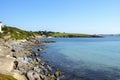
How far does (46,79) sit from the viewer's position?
40250mm

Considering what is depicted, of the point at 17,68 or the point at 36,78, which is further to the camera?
the point at 17,68

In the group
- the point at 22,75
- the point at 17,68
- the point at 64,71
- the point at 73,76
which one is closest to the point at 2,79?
the point at 22,75

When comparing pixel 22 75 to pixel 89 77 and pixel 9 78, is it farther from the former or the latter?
pixel 89 77

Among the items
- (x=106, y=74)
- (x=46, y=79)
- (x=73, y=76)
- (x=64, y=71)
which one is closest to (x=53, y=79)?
(x=46, y=79)

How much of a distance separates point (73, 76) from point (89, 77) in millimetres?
3193

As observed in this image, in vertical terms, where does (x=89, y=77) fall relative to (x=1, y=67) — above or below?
below

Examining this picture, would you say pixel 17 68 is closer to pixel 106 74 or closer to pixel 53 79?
pixel 53 79

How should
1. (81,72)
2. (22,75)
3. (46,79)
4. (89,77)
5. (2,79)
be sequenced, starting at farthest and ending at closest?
(81,72) < (89,77) < (46,79) < (22,75) < (2,79)

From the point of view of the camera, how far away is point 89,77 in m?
43.8

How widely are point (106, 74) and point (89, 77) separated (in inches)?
185

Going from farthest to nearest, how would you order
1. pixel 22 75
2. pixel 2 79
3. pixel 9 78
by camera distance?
pixel 22 75 < pixel 9 78 < pixel 2 79

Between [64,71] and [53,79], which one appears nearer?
[53,79]

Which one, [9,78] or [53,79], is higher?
[9,78]

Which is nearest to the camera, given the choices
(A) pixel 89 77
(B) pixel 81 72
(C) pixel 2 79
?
(C) pixel 2 79
